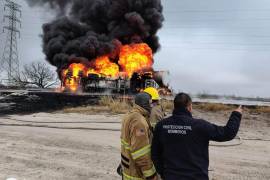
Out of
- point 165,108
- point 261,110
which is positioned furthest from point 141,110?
point 261,110

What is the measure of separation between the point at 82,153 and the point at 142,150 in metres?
6.82

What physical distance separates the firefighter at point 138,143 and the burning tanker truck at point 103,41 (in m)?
33.7

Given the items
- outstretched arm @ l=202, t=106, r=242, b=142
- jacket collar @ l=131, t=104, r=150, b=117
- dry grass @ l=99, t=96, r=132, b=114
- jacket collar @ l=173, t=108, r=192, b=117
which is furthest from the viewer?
dry grass @ l=99, t=96, r=132, b=114

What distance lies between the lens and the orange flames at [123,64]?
139 feet

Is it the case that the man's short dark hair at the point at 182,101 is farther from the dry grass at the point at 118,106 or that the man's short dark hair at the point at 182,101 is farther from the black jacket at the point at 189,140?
the dry grass at the point at 118,106

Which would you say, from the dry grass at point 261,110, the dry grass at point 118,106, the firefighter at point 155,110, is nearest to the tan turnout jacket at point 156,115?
the firefighter at point 155,110

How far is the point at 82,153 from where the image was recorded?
34.9 ft

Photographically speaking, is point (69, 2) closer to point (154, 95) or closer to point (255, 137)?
point (255, 137)

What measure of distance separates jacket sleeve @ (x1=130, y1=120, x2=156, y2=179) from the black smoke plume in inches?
1563

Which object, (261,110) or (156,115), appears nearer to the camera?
(156,115)

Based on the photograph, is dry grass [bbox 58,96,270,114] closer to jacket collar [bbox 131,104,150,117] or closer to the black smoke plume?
jacket collar [bbox 131,104,150,117]

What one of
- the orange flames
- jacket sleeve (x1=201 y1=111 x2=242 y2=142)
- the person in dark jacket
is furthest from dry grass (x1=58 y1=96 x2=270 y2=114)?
the orange flames

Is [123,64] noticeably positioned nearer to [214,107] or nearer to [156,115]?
[214,107]

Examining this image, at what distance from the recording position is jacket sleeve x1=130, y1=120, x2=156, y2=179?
4.08 meters
